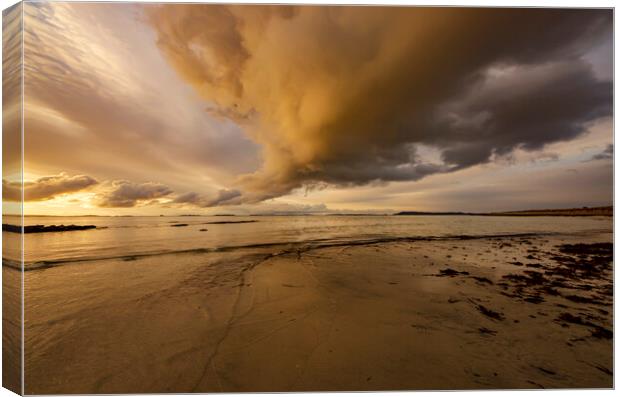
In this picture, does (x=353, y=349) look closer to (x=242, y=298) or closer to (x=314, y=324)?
(x=314, y=324)

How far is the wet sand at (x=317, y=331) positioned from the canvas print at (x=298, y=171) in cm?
3

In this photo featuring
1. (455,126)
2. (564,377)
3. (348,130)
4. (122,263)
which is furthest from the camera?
(122,263)

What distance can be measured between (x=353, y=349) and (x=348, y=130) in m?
4.56

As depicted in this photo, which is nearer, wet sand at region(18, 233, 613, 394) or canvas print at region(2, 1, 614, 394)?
wet sand at region(18, 233, 613, 394)

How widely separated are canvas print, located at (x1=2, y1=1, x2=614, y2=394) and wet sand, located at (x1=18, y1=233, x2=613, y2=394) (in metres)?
0.03

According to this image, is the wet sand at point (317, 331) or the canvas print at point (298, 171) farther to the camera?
the canvas print at point (298, 171)

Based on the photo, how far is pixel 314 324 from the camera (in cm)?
350

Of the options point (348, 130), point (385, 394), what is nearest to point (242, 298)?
point (385, 394)

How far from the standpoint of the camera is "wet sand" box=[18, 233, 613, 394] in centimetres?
280

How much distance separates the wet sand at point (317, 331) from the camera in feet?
9.18

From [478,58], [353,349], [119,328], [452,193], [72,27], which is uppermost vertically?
[72,27]

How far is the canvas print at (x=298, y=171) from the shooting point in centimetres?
296

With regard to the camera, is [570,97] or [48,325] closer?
[48,325]

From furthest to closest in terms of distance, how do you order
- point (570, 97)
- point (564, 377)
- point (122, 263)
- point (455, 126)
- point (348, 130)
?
point (122, 263) → point (348, 130) → point (455, 126) → point (570, 97) → point (564, 377)
